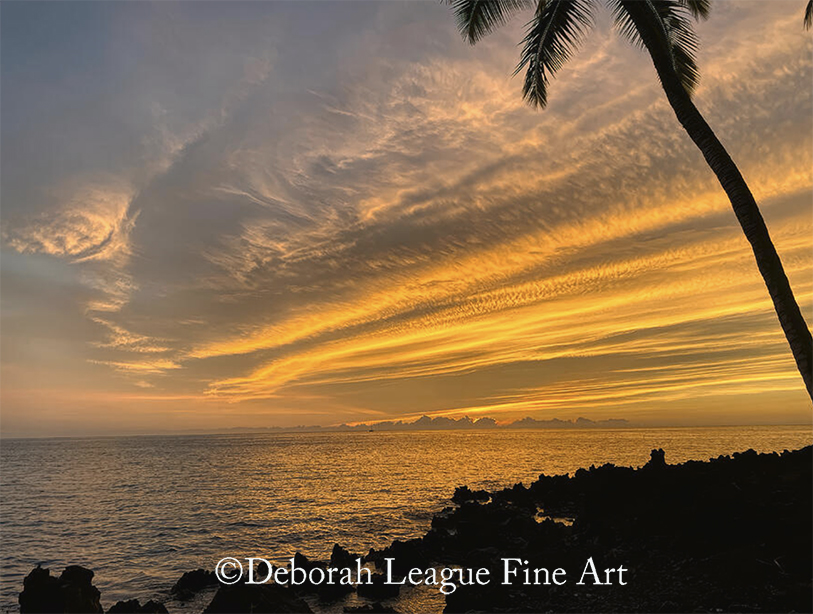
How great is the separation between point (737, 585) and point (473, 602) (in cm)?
605

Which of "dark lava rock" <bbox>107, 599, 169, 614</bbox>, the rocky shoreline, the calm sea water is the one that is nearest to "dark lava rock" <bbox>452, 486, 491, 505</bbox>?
the calm sea water

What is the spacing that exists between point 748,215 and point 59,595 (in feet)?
59.1

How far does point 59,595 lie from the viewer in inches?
458

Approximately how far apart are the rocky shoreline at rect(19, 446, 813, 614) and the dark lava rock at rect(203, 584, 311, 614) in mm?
27

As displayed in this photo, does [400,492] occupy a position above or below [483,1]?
below

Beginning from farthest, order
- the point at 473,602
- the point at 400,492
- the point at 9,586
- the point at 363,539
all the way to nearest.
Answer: the point at 400,492 < the point at 363,539 < the point at 9,586 < the point at 473,602

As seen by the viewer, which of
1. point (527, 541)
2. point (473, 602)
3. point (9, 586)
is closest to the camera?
point (473, 602)

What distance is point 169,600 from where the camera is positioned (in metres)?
15.7

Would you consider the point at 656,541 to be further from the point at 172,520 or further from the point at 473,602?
the point at 172,520

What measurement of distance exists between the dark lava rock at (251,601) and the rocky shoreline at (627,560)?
0.03 metres

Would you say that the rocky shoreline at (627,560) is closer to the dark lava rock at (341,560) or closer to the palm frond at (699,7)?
the dark lava rock at (341,560)

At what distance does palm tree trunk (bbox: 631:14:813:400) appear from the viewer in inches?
368

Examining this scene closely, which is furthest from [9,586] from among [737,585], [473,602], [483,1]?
[483,1]

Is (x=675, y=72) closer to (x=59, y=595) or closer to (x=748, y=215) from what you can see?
(x=748, y=215)
